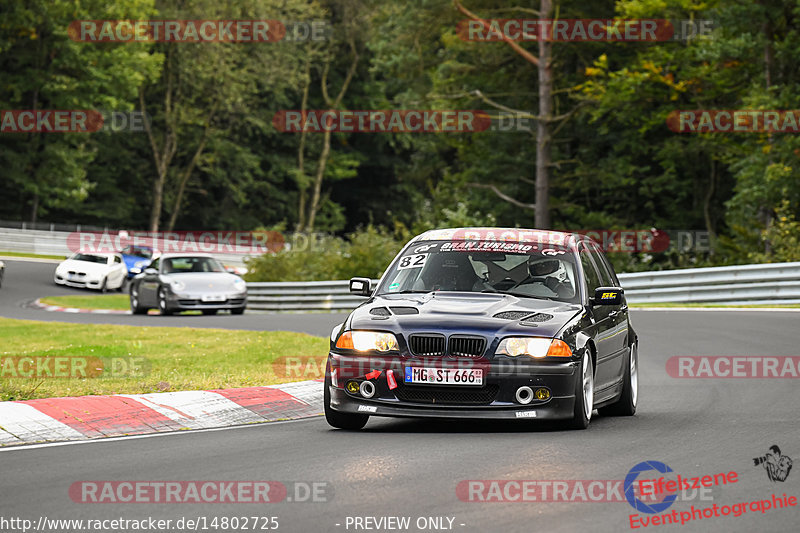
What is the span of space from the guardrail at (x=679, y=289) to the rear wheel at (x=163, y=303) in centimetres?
418

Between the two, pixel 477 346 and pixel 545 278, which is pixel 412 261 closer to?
pixel 545 278

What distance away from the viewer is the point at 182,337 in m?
21.0

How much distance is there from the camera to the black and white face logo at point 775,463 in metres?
7.55

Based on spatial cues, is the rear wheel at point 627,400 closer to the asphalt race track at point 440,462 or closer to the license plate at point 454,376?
the asphalt race track at point 440,462

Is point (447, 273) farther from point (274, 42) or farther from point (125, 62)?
point (274, 42)

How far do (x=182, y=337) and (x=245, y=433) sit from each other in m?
11.4

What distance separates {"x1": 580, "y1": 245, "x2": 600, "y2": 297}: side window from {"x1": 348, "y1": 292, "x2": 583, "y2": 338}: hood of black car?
2.07ft

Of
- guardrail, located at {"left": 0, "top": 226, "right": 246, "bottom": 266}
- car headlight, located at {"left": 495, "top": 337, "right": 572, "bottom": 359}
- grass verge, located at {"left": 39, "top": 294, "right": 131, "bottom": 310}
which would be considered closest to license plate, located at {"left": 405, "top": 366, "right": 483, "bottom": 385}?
car headlight, located at {"left": 495, "top": 337, "right": 572, "bottom": 359}

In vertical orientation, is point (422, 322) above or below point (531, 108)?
below

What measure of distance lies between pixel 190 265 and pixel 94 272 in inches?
495

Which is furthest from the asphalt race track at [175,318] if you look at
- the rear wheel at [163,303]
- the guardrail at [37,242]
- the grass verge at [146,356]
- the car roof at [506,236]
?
the guardrail at [37,242]

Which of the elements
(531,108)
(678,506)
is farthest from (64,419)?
(531,108)

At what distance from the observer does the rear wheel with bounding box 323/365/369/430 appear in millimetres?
9883

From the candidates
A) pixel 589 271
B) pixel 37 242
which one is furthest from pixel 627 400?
pixel 37 242
